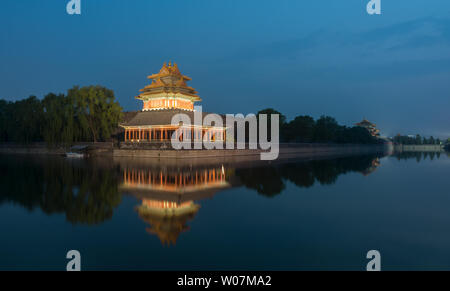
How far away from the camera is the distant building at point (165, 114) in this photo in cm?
3456

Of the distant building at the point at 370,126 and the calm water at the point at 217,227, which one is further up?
the distant building at the point at 370,126

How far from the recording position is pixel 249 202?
10492mm

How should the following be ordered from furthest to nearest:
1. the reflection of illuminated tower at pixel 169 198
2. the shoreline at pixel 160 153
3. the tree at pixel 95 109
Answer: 1. the tree at pixel 95 109
2. the shoreline at pixel 160 153
3. the reflection of illuminated tower at pixel 169 198

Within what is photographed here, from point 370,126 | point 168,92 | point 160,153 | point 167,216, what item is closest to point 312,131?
point 168,92

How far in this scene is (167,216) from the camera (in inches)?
325

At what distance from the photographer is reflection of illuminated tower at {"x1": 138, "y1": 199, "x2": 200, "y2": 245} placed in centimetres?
684

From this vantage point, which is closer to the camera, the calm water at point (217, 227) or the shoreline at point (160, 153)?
the calm water at point (217, 227)

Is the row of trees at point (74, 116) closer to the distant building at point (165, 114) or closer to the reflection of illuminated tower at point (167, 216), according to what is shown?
the distant building at point (165, 114)

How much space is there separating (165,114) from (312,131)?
3125 centimetres

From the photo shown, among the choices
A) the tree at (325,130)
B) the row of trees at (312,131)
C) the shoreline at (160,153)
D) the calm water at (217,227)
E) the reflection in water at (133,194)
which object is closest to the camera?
the calm water at (217,227)

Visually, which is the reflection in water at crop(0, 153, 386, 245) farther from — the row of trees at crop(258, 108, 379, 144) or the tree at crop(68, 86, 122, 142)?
the row of trees at crop(258, 108, 379, 144)

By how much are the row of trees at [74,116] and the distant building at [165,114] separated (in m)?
2.51

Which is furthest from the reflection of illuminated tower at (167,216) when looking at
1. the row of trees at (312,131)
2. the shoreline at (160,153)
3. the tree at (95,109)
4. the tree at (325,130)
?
the tree at (325,130)
